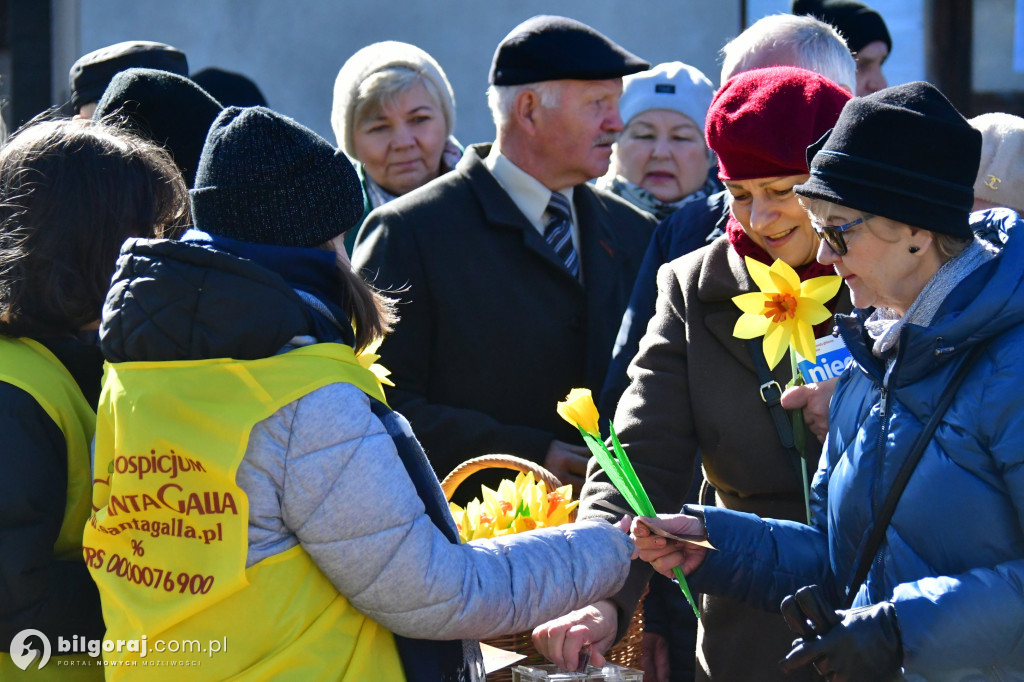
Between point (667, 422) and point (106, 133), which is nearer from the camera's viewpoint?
point (106, 133)

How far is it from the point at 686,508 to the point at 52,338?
3.73ft

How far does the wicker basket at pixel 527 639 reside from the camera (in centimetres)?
224

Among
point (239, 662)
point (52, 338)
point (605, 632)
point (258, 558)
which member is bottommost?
point (605, 632)

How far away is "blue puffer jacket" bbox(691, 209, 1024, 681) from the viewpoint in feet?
5.41

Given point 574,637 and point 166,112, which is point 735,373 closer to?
point 574,637

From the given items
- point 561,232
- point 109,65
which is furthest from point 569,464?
point 109,65

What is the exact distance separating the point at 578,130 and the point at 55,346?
193cm

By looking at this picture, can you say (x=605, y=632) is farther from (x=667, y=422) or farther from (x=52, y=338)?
(x=52, y=338)

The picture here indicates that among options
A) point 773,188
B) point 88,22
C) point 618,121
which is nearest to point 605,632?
point 773,188

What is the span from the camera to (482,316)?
11.0 feet

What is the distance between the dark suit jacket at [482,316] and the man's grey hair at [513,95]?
299mm

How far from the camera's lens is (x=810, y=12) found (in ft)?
14.9

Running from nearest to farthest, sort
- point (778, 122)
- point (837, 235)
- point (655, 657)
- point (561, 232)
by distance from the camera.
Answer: point (837, 235) → point (778, 122) → point (655, 657) → point (561, 232)

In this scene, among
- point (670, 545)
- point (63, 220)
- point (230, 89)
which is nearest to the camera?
point (63, 220)
